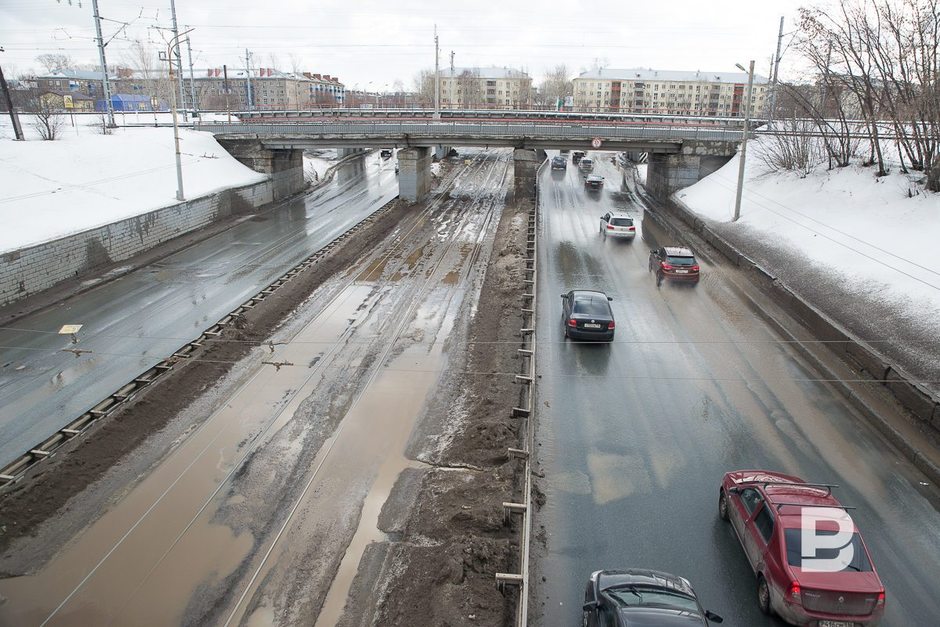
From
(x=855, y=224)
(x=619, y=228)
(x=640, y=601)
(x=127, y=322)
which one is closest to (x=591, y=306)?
(x=640, y=601)

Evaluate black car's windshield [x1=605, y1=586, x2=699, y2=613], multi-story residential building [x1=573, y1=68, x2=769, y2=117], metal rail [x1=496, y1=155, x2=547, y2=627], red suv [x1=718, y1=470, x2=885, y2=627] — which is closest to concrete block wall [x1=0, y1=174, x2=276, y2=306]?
metal rail [x1=496, y1=155, x2=547, y2=627]

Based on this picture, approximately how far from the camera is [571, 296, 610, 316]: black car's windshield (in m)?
19.2

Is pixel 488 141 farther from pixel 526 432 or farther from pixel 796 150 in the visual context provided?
pixel 526 432

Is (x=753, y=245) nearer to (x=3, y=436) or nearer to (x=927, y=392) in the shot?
(x=927, y=392)

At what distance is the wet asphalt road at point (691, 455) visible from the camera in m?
9.84

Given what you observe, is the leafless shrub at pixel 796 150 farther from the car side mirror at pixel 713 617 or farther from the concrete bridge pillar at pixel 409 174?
the car side mirror at pixel 713 617

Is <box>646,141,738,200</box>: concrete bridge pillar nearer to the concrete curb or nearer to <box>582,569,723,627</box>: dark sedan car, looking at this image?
the concrete curb

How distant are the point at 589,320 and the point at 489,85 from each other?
174289 mm

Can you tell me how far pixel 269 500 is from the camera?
38.4 ft

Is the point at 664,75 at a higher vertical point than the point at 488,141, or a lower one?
higher

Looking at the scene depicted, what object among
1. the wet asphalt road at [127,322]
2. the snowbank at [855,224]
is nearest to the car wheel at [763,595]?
the snowbank at [855,224]

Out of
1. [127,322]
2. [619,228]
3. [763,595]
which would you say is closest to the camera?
[763,595]

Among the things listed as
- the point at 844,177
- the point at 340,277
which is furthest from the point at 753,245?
the point at 340,277

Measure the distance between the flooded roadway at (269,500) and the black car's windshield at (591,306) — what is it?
437 cm
